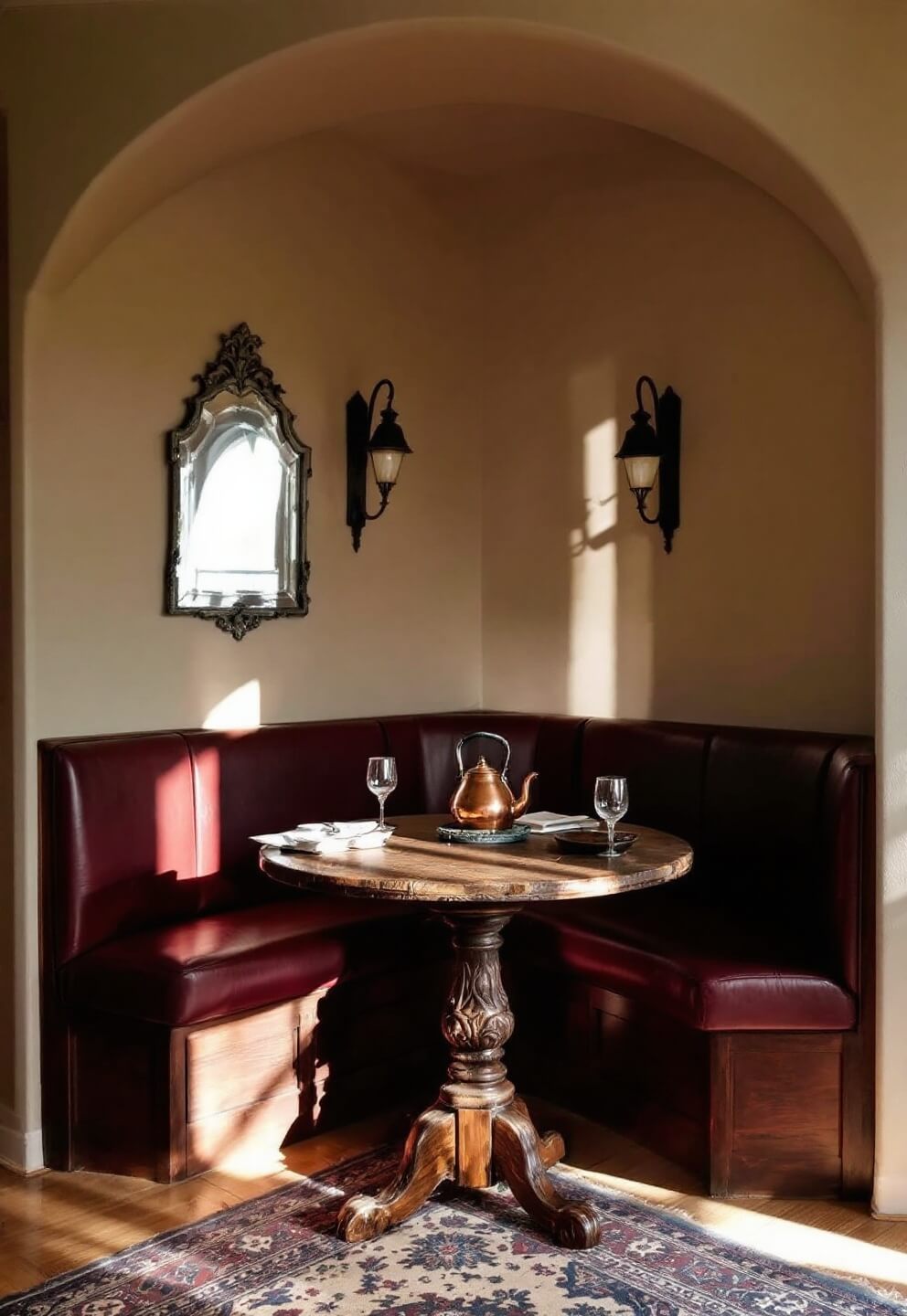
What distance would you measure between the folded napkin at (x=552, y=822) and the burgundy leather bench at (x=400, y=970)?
0.32 meters

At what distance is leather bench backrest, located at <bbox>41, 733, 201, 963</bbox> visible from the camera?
125 inches

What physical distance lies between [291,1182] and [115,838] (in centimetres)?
98

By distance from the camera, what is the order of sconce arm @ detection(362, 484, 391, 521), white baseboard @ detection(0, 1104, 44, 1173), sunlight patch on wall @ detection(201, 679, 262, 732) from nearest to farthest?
1. white baseboard @ detection(0, 1104, 44, 1173)
2. sunlight patch on wall @ detection(201, 679, 262, 732)
3. sconce arm @ detection(362, 484, 391, 521)

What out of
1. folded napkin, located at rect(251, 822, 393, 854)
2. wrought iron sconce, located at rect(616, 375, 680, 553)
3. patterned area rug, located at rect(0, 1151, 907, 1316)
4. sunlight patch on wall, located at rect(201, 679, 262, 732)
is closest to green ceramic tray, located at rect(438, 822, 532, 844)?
folded napkin, located at rect(251, 822, 393, 854)

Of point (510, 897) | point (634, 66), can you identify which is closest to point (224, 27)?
point (634, 66)

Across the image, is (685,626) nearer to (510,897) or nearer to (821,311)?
(821,311)

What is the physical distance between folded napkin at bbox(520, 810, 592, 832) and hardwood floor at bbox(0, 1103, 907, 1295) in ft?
2.79

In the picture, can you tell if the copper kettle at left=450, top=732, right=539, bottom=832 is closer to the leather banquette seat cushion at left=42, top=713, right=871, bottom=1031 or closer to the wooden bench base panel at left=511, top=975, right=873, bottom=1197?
the leather banquette seat cushion at left=42, top=713, right=871, bottom=1031

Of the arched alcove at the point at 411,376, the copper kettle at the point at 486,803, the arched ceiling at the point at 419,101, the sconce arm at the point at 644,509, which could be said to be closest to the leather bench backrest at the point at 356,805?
the arched alcove at the point at 411,376

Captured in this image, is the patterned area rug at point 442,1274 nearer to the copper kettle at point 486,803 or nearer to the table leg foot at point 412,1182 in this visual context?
the table leg foot at point 412,1182

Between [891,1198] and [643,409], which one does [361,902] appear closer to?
[891,1198]

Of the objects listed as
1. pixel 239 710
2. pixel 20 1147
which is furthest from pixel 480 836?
pixel 20 1147

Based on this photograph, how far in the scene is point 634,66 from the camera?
9.61ft

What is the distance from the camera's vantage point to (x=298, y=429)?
407 centimetres
